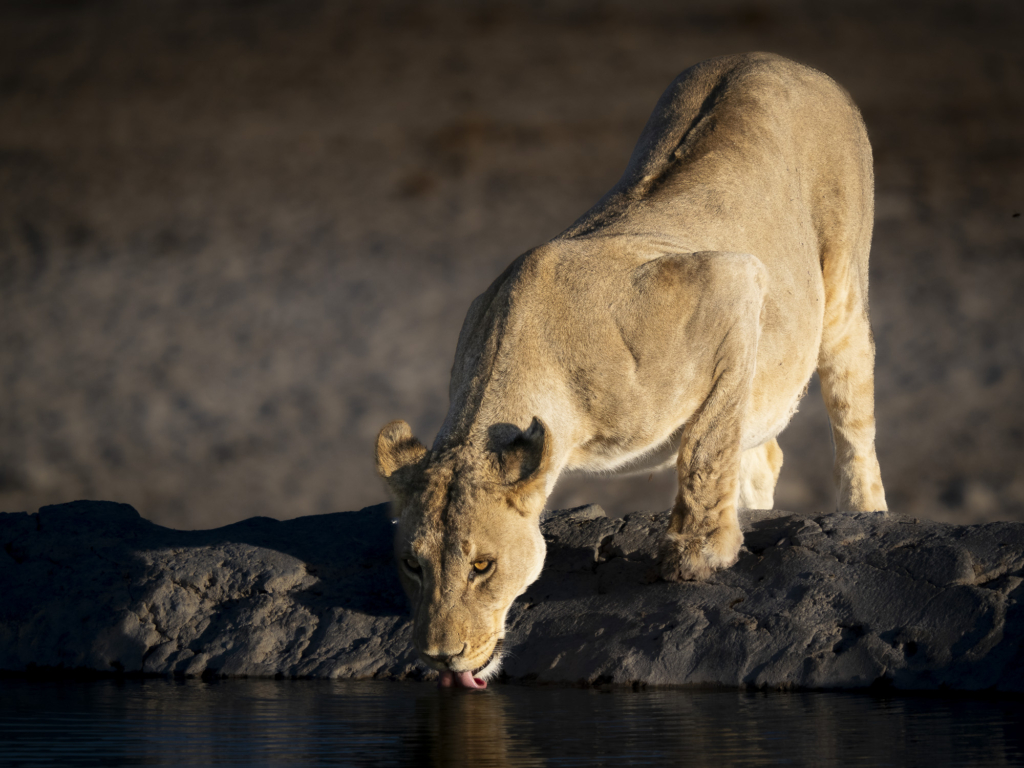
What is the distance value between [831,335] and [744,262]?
2218 mm

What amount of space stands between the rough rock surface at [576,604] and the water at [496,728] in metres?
0.34

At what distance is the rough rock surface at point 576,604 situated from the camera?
5.48 metres

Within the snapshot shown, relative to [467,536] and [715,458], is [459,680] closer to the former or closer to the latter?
[467,536]

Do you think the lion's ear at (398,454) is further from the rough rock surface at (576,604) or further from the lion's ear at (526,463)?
the rough rock surface at (576,604)

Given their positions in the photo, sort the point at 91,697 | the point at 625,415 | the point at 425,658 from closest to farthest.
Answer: the point at 425,658, the point at 91,697, the point at 625,415

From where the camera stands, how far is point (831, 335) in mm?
8375

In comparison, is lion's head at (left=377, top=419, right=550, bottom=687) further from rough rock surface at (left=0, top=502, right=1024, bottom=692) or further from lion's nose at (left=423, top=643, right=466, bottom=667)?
rough rock surface at (left=0, top=502, right=1024, bottom=692)

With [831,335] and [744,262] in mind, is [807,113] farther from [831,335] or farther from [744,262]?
[744,262]

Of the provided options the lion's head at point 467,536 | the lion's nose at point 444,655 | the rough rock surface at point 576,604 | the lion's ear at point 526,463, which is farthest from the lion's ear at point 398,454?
the rough rock surface at point 576,604

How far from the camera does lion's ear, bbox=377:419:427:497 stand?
5.19 meters

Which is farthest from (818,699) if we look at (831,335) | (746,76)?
(746,76)

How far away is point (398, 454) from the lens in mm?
5285

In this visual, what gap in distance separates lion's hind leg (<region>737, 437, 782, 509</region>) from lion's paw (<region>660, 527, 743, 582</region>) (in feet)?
6.65

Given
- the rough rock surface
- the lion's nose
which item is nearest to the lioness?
the lion's nose
